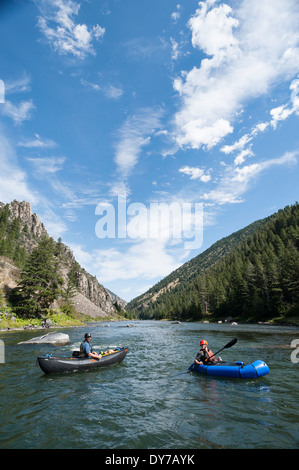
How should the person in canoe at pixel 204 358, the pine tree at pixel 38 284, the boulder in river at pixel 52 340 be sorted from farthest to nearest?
1. the pine tree at pixel 38 284
2. the boulder in river at pixel 52 340
3. the person in canoe at pixel 204 358

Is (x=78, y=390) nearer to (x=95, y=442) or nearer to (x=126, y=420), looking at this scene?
(x=126, y=420)

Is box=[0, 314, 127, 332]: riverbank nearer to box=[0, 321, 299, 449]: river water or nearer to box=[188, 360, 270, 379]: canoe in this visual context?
box=[0, 321, 299, 449]: river water

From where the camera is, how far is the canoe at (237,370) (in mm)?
13125

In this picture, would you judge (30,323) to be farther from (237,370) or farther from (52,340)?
(237,370)

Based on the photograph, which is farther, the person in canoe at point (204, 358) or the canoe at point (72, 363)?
the person in canoe at point (204, 358)

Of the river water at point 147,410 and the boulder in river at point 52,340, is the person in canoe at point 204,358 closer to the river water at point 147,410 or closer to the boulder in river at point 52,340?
the river water at point 147,410

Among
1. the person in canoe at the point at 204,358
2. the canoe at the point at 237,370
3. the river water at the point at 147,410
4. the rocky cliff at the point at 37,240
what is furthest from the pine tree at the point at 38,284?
the rocky cliff at the point at 37,240

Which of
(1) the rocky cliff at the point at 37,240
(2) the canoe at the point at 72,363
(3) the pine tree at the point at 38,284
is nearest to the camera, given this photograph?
(2) the canoe at the point at 72,363

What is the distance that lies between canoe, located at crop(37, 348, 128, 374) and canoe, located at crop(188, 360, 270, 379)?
21.1 ft

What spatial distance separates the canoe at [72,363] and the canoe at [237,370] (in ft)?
21.1

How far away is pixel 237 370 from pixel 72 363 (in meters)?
10.0

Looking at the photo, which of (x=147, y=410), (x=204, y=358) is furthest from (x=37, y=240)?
(x=147, y=410)

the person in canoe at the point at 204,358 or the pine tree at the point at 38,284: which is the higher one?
the pine tree at the point at 38,284

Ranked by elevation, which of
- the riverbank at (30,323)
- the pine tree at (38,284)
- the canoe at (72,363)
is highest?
the pine tree at (38,284)
